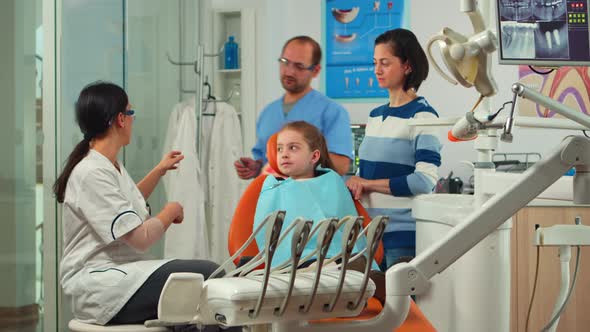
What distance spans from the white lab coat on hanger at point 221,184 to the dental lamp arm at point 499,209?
294 centimetres

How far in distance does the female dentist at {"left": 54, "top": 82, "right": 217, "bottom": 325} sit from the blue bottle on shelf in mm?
2300

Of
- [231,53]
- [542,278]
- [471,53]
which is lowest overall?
[542,278]

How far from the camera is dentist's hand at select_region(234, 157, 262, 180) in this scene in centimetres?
300

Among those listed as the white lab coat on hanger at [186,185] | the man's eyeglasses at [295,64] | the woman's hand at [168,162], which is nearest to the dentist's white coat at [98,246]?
the woman's hand at [168,162]

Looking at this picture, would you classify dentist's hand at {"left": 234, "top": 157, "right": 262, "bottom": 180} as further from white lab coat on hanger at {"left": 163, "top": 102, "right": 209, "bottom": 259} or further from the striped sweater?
white lab coat on hanger at {"left": 163, "top": 102, "right": 209, "bottom": 259}

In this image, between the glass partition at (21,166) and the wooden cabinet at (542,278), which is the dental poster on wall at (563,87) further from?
the glass partition at (21,166)

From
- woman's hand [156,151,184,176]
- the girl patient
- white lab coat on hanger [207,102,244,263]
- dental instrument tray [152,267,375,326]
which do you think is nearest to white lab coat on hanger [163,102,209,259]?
white lab coat on hanger [207,102,244,263]

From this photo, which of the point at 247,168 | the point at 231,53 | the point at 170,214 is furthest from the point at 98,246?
the point at 231,53

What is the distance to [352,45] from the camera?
466cm

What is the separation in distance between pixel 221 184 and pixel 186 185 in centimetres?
35

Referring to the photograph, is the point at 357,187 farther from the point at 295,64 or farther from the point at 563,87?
the point at 563,87

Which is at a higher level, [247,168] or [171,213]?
[247,168]

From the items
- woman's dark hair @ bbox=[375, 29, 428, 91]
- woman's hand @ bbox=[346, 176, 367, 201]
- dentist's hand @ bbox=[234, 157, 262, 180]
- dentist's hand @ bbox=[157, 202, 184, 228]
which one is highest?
woman's dark hair @ bbox=[375, 29, 428, 91]

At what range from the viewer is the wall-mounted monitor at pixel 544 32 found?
138 cm
